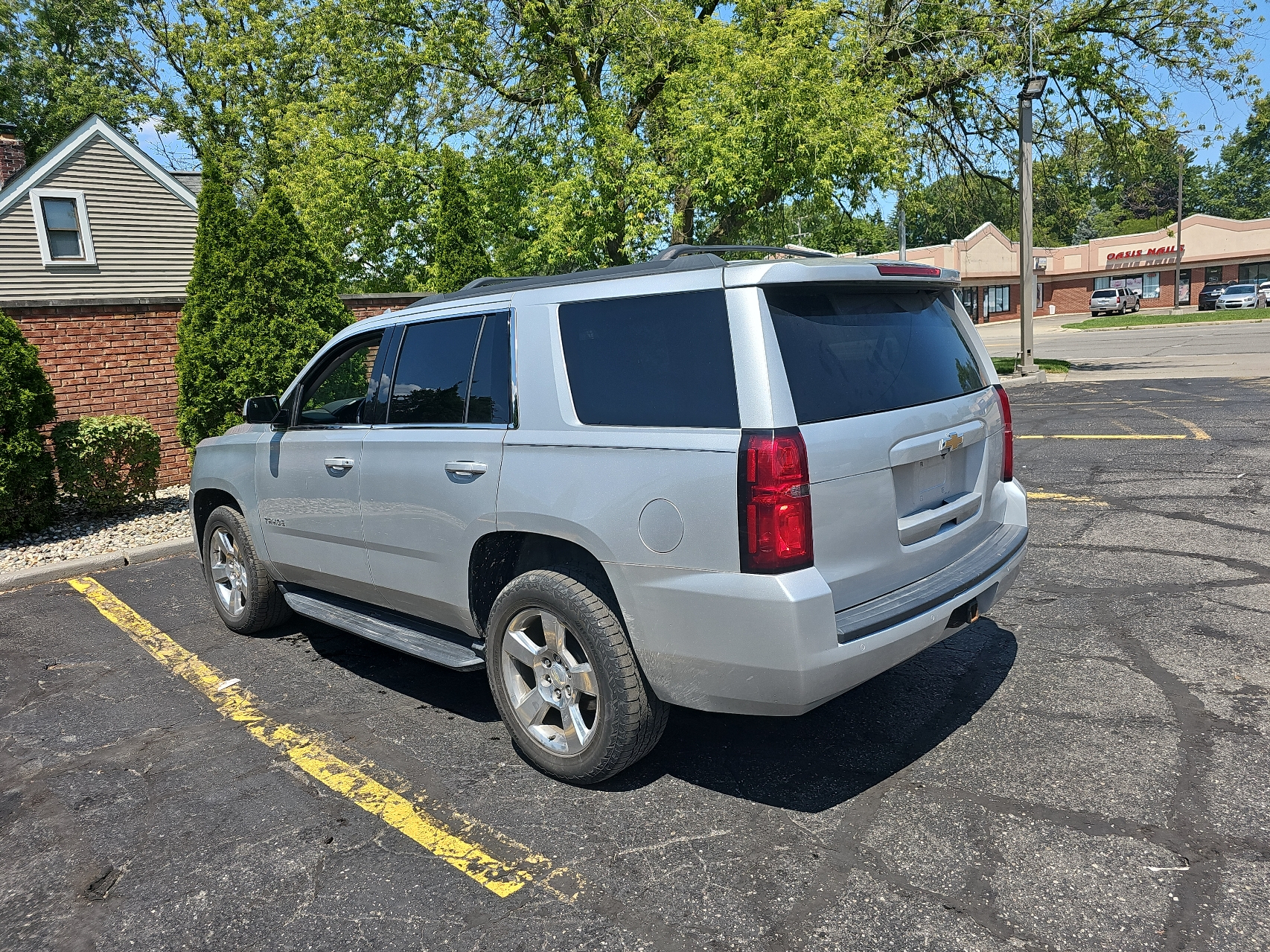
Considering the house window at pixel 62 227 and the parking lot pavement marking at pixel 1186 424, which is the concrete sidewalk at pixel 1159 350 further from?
the house window at pixel 62 227

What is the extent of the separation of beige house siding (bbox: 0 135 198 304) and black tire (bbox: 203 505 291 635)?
18.4m

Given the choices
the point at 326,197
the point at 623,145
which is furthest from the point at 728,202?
the point at 326,197

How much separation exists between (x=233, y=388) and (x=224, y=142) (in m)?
28.7

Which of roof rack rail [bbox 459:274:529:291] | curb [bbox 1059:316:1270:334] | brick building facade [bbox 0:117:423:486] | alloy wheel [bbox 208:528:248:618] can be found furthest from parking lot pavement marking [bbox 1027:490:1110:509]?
curb [bbox 1059:316:1270:334]

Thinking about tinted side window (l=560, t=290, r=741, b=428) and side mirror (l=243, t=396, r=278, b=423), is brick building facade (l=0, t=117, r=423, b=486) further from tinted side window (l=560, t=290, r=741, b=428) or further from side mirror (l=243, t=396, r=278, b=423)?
tinted side window (l=560, t=290, r=741, b=428)

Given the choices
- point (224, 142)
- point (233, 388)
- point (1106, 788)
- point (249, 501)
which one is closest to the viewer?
point (1106, 788)

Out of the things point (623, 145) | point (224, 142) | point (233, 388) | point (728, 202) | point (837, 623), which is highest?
point (224, 142)

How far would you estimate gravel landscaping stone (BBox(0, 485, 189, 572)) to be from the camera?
8.00 metres

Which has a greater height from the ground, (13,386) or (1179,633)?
(13,386)

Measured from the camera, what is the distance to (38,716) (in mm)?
4578

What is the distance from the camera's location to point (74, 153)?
22.4 metres

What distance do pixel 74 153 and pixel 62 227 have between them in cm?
182

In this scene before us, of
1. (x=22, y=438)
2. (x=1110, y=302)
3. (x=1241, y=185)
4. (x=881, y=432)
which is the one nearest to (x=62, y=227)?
(x=22, y=438)

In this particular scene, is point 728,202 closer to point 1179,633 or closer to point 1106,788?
point 1179,633
